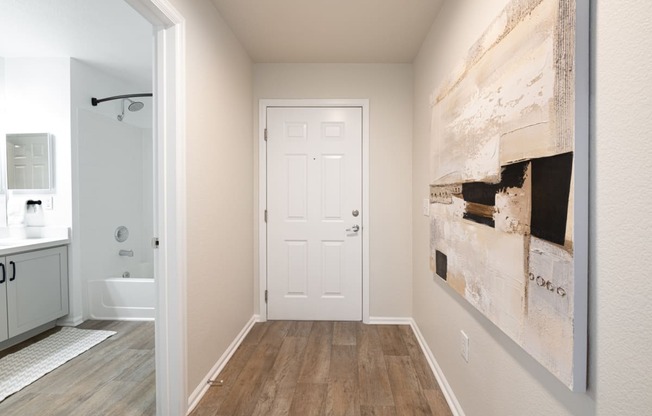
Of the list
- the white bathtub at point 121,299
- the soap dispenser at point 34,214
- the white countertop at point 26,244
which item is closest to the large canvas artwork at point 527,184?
the white bathtub at point 121,299

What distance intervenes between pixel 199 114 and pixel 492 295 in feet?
5.85

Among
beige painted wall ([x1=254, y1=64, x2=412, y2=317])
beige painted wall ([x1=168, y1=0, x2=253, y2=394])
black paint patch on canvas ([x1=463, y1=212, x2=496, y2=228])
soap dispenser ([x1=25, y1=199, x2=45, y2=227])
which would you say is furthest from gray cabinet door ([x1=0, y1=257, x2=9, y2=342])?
black paint patch on canvas ([x1=463, y1=212, x2=496, y2=228])

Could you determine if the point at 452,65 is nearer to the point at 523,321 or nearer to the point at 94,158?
the point at 523,321

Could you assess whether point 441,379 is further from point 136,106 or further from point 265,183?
point 136,106

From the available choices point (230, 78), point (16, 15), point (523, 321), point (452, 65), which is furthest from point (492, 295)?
point (16, 15)

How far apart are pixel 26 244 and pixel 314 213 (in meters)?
2.32

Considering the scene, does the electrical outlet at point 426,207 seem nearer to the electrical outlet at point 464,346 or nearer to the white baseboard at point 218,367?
the electrical outlet at point 464,346

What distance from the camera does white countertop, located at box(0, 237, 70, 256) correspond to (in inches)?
101

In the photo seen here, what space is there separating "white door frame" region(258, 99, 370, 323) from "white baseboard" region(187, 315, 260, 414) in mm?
282

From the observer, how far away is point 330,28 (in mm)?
2518

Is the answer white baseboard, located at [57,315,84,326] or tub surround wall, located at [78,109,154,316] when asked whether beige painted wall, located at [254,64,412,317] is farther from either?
white baseboard, located at [57,315,84,326]

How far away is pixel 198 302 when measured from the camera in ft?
6.54

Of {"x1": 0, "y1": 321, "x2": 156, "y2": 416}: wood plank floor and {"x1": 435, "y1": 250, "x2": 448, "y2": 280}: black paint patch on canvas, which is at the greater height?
{"x1": 435, "y1": 250, "x2": 448, "y2": 280}: black paint patch on canvas

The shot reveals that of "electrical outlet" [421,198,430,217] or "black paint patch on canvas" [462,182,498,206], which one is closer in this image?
"black paint patch on canvas" [462,182,498,206]
